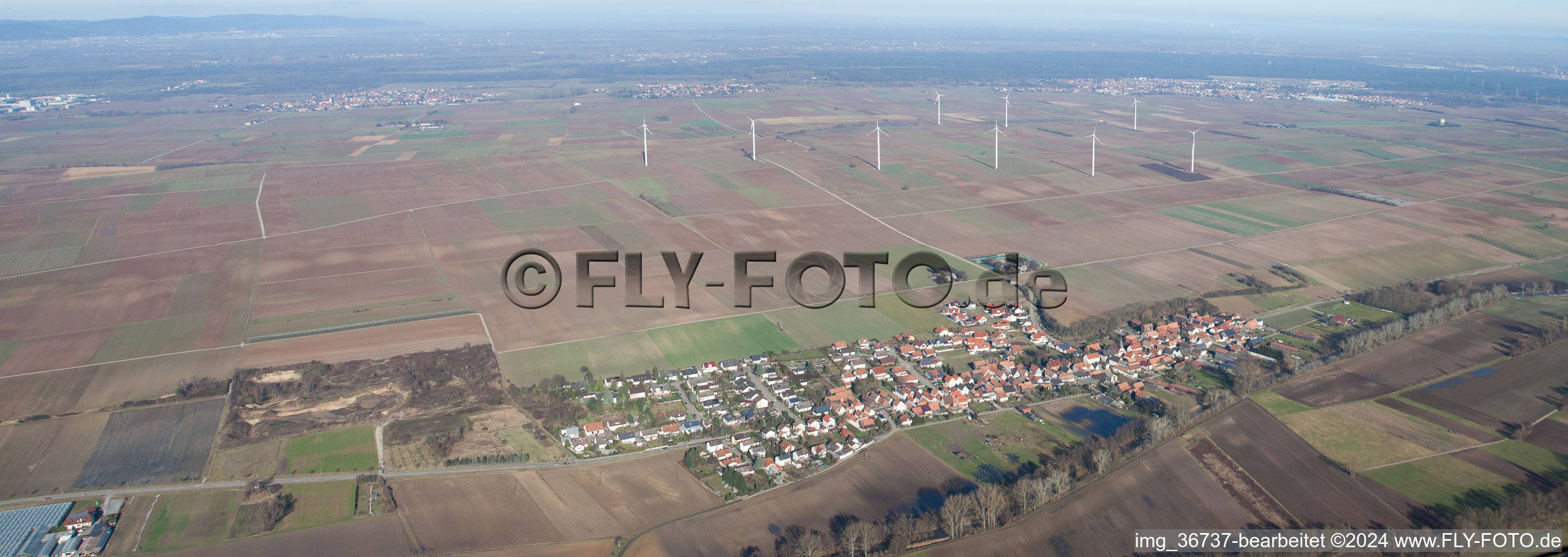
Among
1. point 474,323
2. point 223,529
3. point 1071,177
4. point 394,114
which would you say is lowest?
point 223,529

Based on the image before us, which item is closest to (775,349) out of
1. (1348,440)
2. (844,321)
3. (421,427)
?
(844,321)

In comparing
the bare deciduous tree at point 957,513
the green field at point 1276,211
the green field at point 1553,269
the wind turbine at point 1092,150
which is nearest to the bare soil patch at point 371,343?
the bare deciduous tree at point 957,513

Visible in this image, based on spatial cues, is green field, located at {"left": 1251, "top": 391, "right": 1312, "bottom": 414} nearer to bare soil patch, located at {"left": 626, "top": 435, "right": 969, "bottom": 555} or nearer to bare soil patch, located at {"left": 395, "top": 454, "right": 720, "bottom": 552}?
bare soil patch, located at {"left": 626, "top": 435, "right": 969, "bottom": 555}

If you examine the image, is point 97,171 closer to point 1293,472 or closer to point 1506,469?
point 1293,472

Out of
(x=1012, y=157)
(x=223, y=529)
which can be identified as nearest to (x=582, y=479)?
(x=223, y=529)

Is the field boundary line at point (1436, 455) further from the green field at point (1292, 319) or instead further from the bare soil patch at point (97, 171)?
the bare soil patch at point (97, 171)

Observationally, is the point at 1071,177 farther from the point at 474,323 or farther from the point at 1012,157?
the point at 474,323
